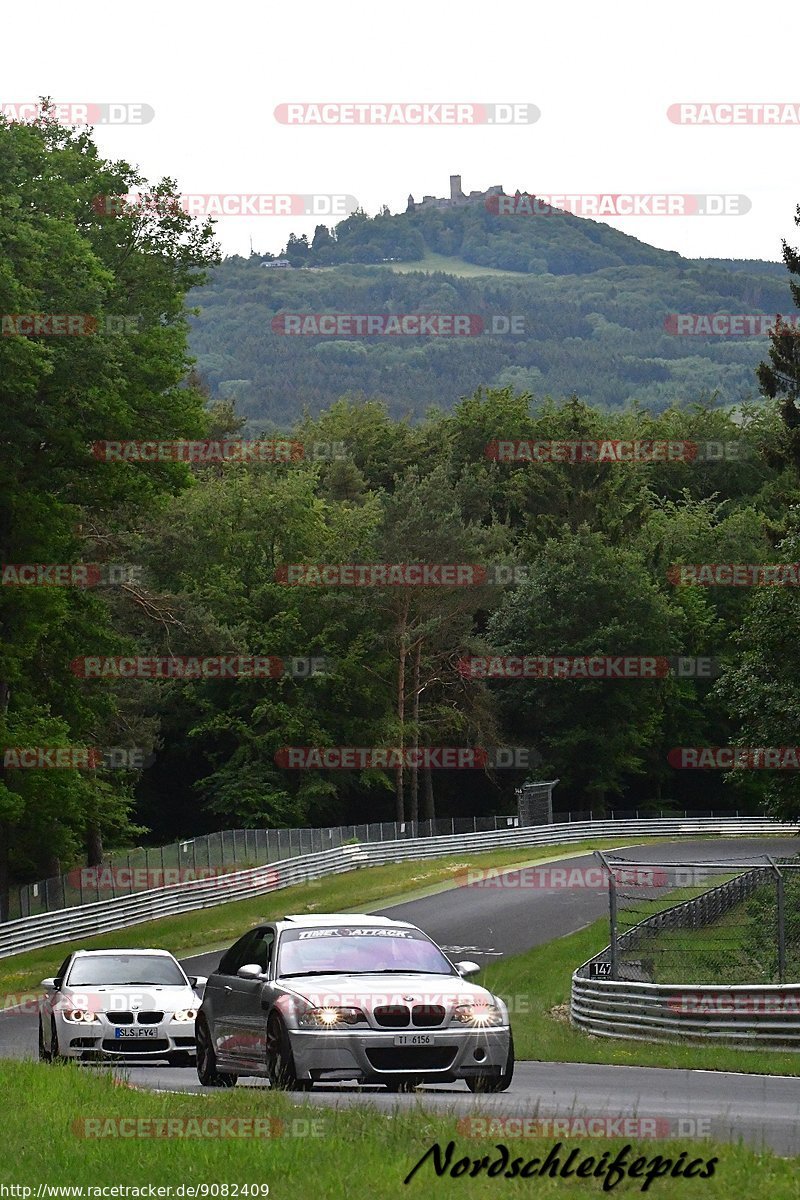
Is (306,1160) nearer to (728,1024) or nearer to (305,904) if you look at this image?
(728,1024)

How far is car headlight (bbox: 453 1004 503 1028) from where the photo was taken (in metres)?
13.0

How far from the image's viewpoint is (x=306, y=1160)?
9047 mm

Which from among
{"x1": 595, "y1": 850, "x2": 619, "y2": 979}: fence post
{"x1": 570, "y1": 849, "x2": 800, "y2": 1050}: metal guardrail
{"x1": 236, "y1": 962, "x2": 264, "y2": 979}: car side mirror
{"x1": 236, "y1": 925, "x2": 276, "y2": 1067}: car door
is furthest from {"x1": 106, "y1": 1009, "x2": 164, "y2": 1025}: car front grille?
{"x1": 570, "y1": 849, "x2": 800, "y2": 1050}: metal guardrail

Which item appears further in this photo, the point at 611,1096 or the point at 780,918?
the point at 780,918

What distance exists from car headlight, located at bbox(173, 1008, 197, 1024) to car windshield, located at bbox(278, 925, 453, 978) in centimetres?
552

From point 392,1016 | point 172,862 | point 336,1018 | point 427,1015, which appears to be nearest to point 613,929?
point 427,1015

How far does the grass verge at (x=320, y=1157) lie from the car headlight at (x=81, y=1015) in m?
7.75

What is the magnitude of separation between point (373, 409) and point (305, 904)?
72.8 m

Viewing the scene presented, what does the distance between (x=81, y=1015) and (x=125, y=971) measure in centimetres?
171

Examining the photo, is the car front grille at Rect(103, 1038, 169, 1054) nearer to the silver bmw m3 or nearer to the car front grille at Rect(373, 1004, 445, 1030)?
the silver bmw m3

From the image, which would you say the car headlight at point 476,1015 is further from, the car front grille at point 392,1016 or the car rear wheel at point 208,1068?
the car rear wheel at point 208,1068

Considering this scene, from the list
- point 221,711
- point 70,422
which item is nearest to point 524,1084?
point 70,422

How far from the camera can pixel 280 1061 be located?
43.2ft

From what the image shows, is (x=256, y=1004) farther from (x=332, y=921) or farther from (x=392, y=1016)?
(x=392, y=1016)
